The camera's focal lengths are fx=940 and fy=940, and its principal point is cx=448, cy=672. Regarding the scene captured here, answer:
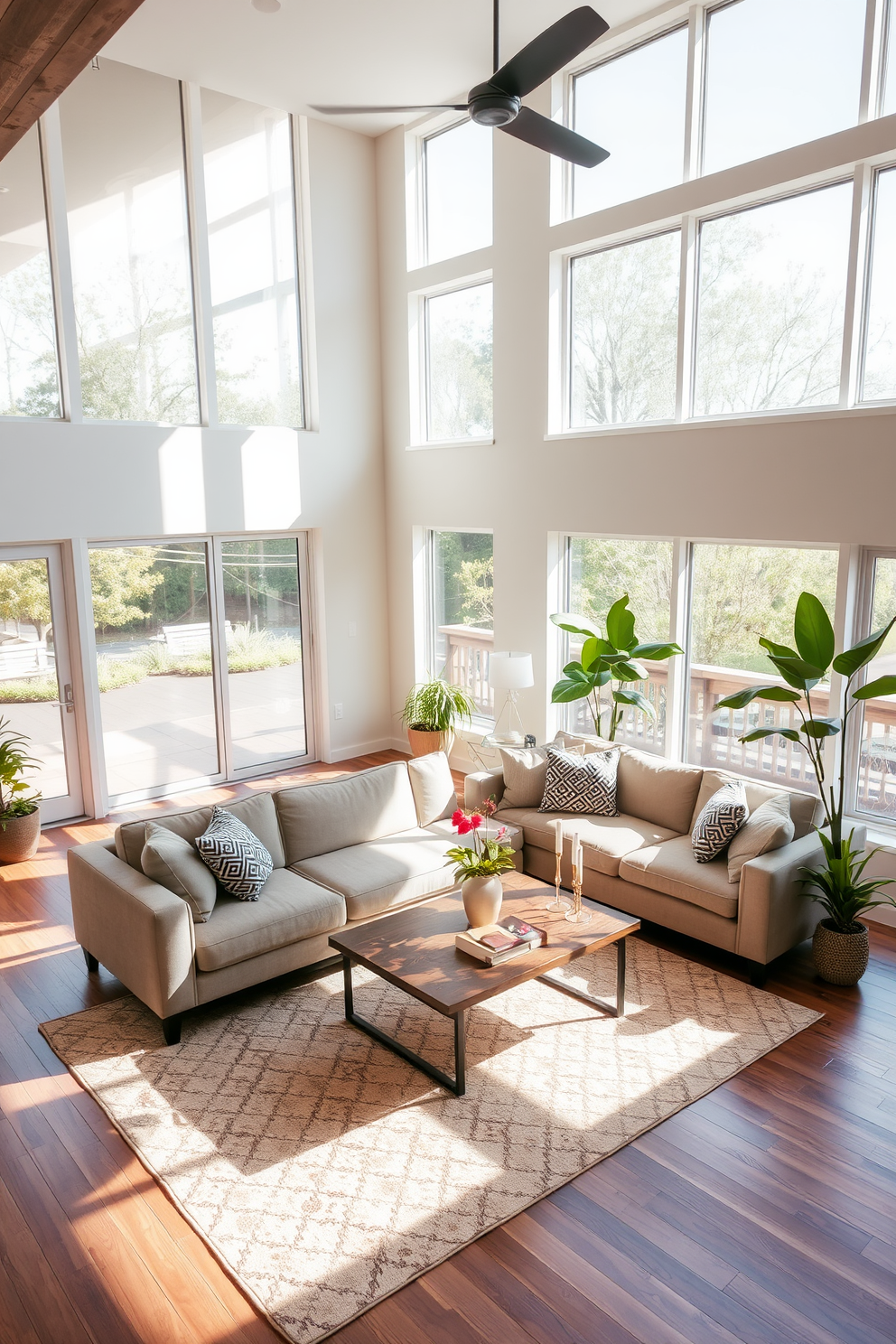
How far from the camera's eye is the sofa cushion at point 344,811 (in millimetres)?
5285

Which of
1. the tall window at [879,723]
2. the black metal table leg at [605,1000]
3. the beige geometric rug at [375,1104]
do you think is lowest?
the beige geometric rug at [375,1104]

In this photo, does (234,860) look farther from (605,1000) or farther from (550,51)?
(550,51)

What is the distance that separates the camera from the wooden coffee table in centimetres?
388

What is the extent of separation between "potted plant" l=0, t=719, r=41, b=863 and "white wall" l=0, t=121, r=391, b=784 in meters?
1.56

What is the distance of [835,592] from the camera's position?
5574 millimetres

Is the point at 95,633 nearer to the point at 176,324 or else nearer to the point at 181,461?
the point at 181,461

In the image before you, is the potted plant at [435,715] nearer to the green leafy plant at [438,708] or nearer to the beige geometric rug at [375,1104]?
the green leafy plant at [438,708]

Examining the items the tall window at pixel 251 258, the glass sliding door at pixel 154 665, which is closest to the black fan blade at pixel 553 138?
the tall window at pixel 251 258

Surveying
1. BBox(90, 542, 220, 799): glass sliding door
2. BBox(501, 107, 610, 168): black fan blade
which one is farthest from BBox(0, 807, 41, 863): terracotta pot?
BBox(501, 107, 610, 168): black fan blade

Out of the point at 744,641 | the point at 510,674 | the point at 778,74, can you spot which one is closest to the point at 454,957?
the point at 510,674

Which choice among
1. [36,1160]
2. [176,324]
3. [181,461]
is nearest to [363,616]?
[181,461]

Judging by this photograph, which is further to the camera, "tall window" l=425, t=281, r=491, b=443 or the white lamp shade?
"tall window" l=425, t=281, r=491, b=443

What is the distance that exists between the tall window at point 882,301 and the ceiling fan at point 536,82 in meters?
2.05

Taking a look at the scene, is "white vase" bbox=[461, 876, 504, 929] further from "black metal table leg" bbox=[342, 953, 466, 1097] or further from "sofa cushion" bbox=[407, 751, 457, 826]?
"sofa cushion" bbox=[407, 751, 457, 826]
